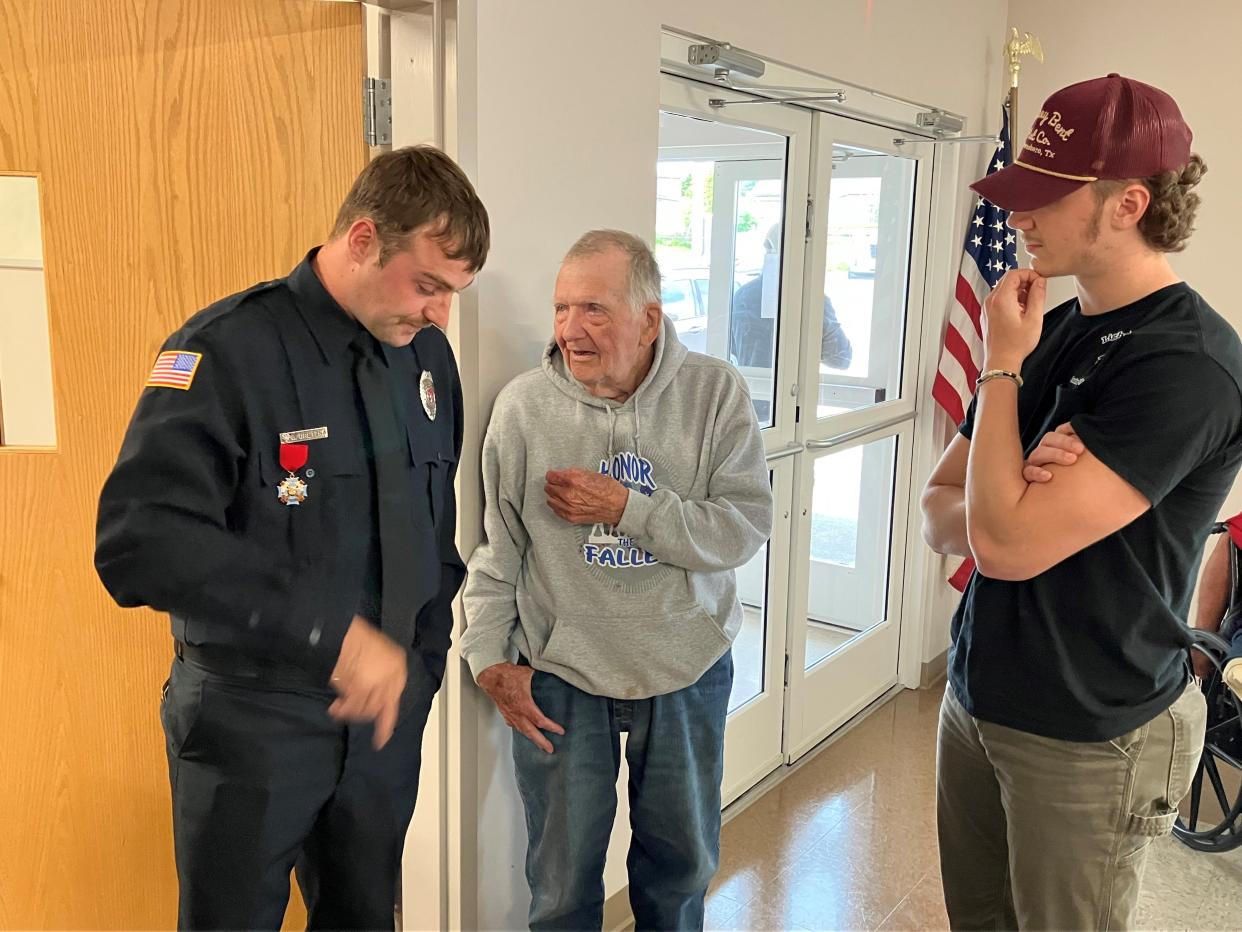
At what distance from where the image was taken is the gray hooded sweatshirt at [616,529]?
1851 mm

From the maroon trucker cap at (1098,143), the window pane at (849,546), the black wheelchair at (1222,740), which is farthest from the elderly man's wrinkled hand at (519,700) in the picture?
the black wheelchair at (1222,740)

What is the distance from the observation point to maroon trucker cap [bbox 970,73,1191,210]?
1.36 meters

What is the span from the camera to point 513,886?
214 cm

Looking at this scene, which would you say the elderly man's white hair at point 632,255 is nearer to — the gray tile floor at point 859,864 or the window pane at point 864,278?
the window pane at point 864,278

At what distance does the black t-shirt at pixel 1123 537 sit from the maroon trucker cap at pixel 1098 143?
19 cm

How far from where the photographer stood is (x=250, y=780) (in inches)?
54.5

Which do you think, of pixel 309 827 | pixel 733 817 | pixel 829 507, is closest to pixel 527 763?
pixel 309 827

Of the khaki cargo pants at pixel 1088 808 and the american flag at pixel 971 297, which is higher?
the american flag at pixel 971 297

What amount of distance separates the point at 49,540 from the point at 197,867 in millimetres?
733

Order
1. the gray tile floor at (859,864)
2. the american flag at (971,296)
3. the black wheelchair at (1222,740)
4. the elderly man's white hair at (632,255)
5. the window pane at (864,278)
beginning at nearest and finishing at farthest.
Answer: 1. the elderly man's white hair at (632,255)
2. the gray tile floor at (859,864)
3. the black wheelchair at (1222,740)
4. the window pane at (864,278)
5. the american flag at (971,296)

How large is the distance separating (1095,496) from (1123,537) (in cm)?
12

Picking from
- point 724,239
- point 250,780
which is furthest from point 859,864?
point 250,780

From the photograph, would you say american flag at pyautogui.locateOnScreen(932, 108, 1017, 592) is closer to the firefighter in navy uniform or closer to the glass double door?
the glass double door

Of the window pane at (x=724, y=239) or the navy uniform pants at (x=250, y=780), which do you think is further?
the window pane at (x=724, y=239)
